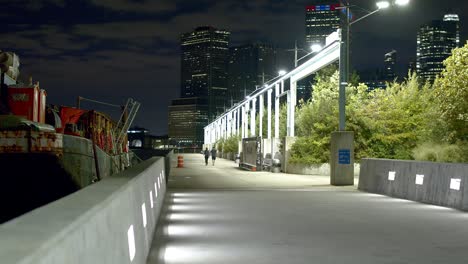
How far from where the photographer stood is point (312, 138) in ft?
124

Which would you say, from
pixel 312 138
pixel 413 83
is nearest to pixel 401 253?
Answer: pixel 312 138

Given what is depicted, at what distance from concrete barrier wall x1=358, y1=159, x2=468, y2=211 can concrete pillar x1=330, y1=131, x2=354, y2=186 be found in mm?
2181

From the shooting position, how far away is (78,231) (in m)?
4.41

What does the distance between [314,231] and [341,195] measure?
31.9 ft

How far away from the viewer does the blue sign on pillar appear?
2745cm

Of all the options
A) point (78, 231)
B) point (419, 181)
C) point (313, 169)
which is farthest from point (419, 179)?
point (313, 169)

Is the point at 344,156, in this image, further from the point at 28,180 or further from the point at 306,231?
the point at 306,231

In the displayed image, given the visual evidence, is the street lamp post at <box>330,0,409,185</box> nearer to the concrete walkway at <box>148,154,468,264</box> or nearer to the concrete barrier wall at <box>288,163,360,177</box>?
the concrete walkway at <box>148,154,468,264</box>

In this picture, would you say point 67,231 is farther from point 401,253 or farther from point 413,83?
point 413,83

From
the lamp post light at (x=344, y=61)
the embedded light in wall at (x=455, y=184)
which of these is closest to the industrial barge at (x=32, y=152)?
the lamp post light at (x=344, y=61)

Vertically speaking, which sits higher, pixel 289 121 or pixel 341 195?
pixel 289 121

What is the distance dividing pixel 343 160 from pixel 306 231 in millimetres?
14525

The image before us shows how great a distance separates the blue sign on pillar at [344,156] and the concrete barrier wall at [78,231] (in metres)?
19.9

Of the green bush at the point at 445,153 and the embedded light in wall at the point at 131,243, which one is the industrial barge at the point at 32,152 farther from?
the green bush at the point at 445,153
